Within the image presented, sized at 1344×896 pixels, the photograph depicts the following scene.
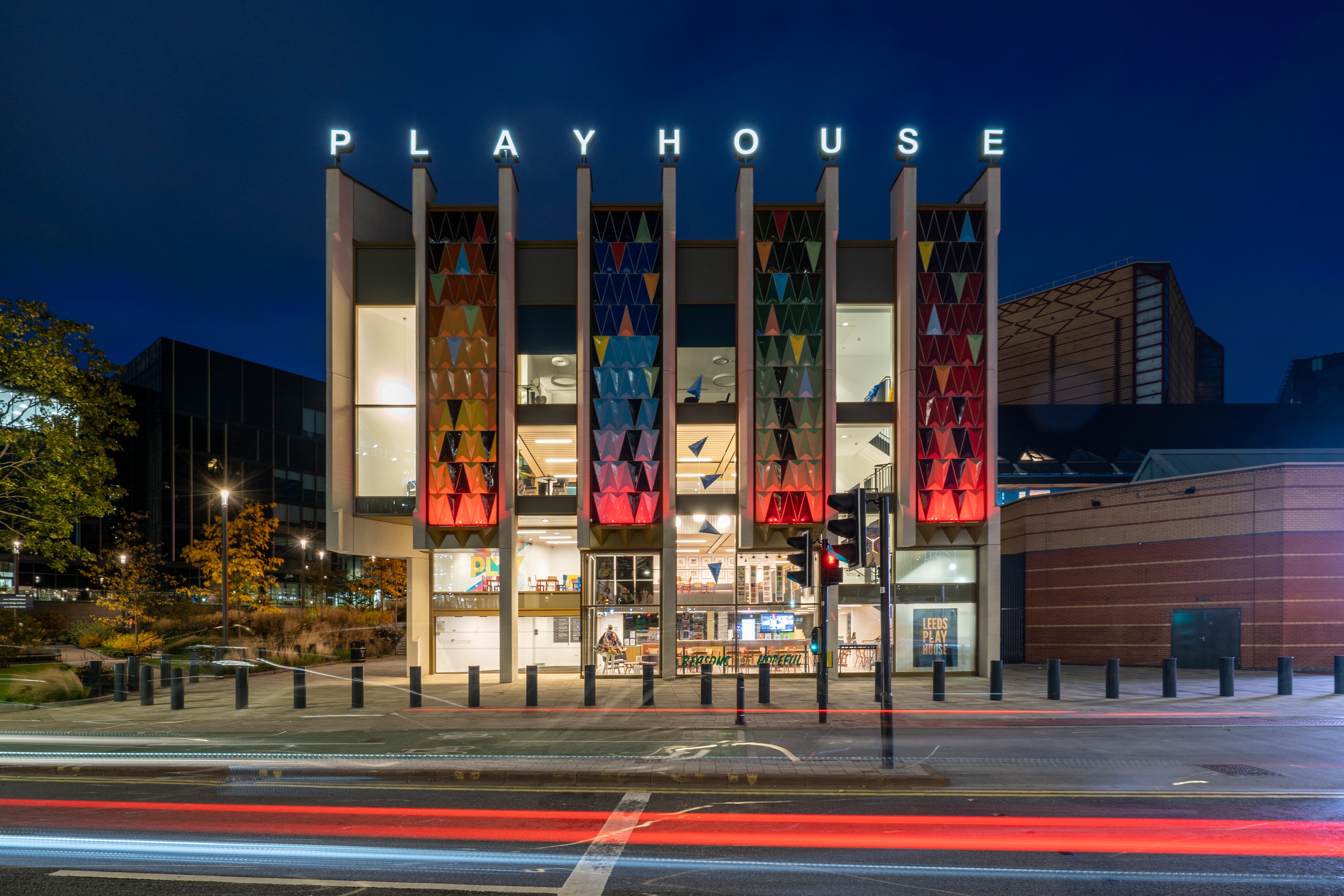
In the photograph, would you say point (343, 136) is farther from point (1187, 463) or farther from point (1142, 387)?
point (1142, 387)

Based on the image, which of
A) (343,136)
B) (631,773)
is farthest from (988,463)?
(343,136)

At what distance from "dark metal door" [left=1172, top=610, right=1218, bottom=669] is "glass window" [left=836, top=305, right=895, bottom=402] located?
503 inches

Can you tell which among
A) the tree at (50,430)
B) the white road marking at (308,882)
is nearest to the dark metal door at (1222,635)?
the white road marking at (308,882)

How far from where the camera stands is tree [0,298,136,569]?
2070 centimetres

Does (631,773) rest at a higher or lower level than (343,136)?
lower

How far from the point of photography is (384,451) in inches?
976

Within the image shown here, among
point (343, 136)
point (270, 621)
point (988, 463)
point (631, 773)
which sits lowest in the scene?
point (270, 621)

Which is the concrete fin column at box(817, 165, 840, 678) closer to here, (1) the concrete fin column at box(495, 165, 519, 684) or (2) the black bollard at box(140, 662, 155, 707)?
(1) the concrete fin column at box(495, 165, 519, 684)

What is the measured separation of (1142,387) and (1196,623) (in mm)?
32147

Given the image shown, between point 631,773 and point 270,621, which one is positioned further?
point 270,621

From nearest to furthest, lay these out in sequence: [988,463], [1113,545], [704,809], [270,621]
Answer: [704,809]
[988,463]
[1113,545]
[270,621]

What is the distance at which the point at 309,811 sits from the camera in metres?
9.68

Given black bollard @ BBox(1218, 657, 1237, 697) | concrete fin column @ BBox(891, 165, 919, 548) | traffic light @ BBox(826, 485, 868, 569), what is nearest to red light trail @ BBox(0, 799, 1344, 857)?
traffic light @ BBox(826, 485, 868, 569)

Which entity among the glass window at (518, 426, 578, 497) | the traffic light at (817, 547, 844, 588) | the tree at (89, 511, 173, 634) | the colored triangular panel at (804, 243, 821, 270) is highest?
the colored triangular panel at (804, 243, 821, 270)
